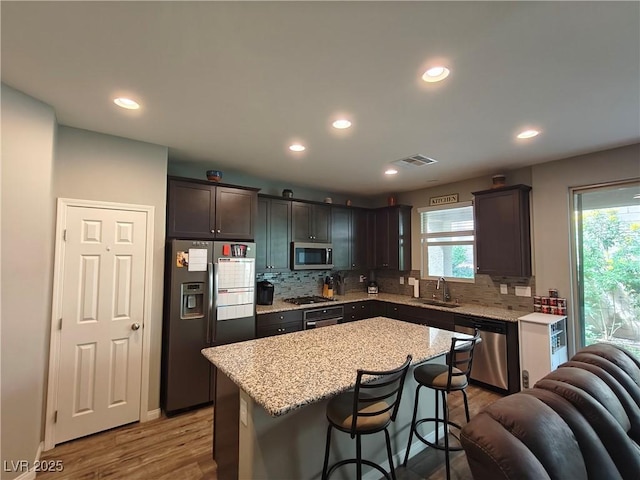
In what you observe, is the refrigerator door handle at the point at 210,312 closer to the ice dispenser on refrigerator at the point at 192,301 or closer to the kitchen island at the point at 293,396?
the ice dispenser on refrigerator at the point at 192,301

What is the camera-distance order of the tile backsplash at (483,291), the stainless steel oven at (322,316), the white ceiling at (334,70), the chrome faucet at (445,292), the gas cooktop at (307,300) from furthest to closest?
the chrome faucet at (445,292), the gas cooktop at (307,300), the stainless steel oven at (322,316), the tile backsplash at (483,291), the white ceiling at (334,70)

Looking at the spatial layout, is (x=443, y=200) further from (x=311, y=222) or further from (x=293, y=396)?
(x=293, y=396)

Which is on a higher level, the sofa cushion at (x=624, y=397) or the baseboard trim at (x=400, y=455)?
the sofa cushion at (x=624, y=397)

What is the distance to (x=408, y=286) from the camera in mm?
5141

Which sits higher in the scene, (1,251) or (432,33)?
(432,33)

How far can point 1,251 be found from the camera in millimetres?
1914

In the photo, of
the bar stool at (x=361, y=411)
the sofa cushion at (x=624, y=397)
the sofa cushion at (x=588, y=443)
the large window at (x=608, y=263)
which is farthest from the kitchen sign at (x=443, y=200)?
the sofa cushion at (x=588, y=443)

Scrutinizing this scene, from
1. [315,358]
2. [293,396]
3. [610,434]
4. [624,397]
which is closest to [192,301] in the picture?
[315,358]

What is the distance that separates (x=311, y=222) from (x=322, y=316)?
1437 mm

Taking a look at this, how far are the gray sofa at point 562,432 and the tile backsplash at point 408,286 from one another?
7.57ft

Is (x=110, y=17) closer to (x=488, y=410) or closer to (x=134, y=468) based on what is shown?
(x=488, y=410)

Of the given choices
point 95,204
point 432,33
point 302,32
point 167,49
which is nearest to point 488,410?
point 432,33

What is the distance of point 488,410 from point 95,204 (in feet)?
10.5

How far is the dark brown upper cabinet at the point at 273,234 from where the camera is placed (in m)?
4.12
